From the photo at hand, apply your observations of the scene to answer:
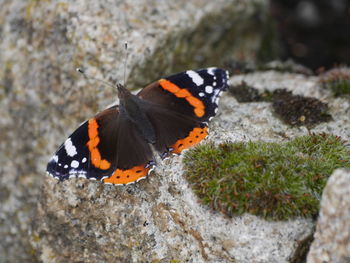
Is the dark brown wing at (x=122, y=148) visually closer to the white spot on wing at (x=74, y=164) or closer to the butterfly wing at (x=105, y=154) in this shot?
the butterfly wing at (x=105, y=154)

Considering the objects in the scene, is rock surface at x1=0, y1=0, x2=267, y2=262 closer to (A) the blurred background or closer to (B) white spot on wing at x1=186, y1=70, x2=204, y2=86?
(B) white spot on wing at x1=186, y1=70, x2=204, y2=86

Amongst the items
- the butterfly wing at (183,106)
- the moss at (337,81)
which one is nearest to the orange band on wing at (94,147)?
the butterfly wing at (183,106)

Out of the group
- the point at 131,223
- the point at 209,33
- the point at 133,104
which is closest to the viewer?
the point at 131,223

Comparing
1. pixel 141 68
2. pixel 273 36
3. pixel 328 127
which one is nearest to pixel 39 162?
pixel 141 68

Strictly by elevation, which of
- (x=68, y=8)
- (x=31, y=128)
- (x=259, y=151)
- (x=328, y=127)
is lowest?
(x=328, y=127)

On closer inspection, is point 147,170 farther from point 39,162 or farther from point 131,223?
point 39,162

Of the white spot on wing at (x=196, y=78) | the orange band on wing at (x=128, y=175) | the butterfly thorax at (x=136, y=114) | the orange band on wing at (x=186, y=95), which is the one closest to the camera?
the orange band on wing at (x=128, y=175)
